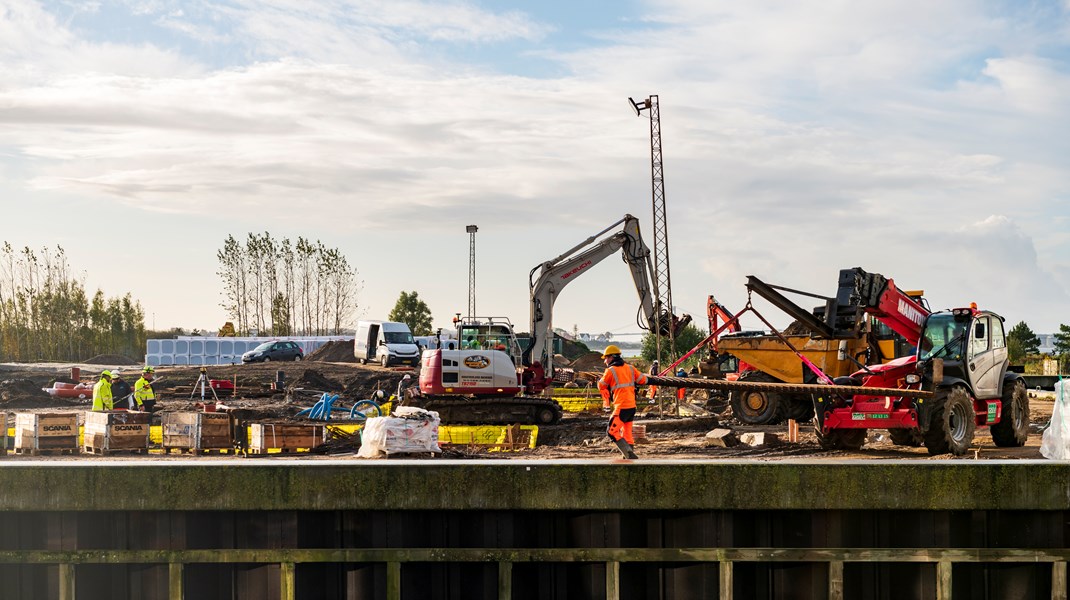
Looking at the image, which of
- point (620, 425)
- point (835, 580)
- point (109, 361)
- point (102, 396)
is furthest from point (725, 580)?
point (109, 361)

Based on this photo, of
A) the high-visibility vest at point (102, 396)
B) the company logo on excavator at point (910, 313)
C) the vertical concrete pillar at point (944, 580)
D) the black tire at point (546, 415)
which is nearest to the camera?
the vertical concrete pillar at point (944, 580)

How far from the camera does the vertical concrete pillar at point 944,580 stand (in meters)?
9.84

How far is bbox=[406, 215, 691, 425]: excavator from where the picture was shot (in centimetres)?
2862

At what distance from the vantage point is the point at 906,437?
20484 mm

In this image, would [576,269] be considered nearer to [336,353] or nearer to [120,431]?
[120,431]

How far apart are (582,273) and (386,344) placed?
25.9 m

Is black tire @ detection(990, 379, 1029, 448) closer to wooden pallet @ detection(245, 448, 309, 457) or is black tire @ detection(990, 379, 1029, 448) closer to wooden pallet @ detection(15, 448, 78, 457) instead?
wooden pallet @ detection(245, 448, 309, 457)

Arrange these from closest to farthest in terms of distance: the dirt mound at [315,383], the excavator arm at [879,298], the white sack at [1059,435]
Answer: the white sack at [1059,435], the excavator arm at [879,298], the dirt mound at [315,383]

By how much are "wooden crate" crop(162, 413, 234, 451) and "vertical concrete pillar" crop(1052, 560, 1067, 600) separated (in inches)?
643

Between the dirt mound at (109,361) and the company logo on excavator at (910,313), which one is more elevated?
the company logo on excavator at (910,313)

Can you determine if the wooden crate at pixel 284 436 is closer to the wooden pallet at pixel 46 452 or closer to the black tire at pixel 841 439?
the wooden pallet at pixel 46 452

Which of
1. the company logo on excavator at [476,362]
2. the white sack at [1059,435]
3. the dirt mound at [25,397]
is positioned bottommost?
the dirt mound at [25,397]

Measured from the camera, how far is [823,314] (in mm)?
23078

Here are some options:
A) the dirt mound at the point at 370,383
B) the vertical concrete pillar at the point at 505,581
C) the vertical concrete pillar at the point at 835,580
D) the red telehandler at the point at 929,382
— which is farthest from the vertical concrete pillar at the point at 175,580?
the dirt mound at the point at 370,383
